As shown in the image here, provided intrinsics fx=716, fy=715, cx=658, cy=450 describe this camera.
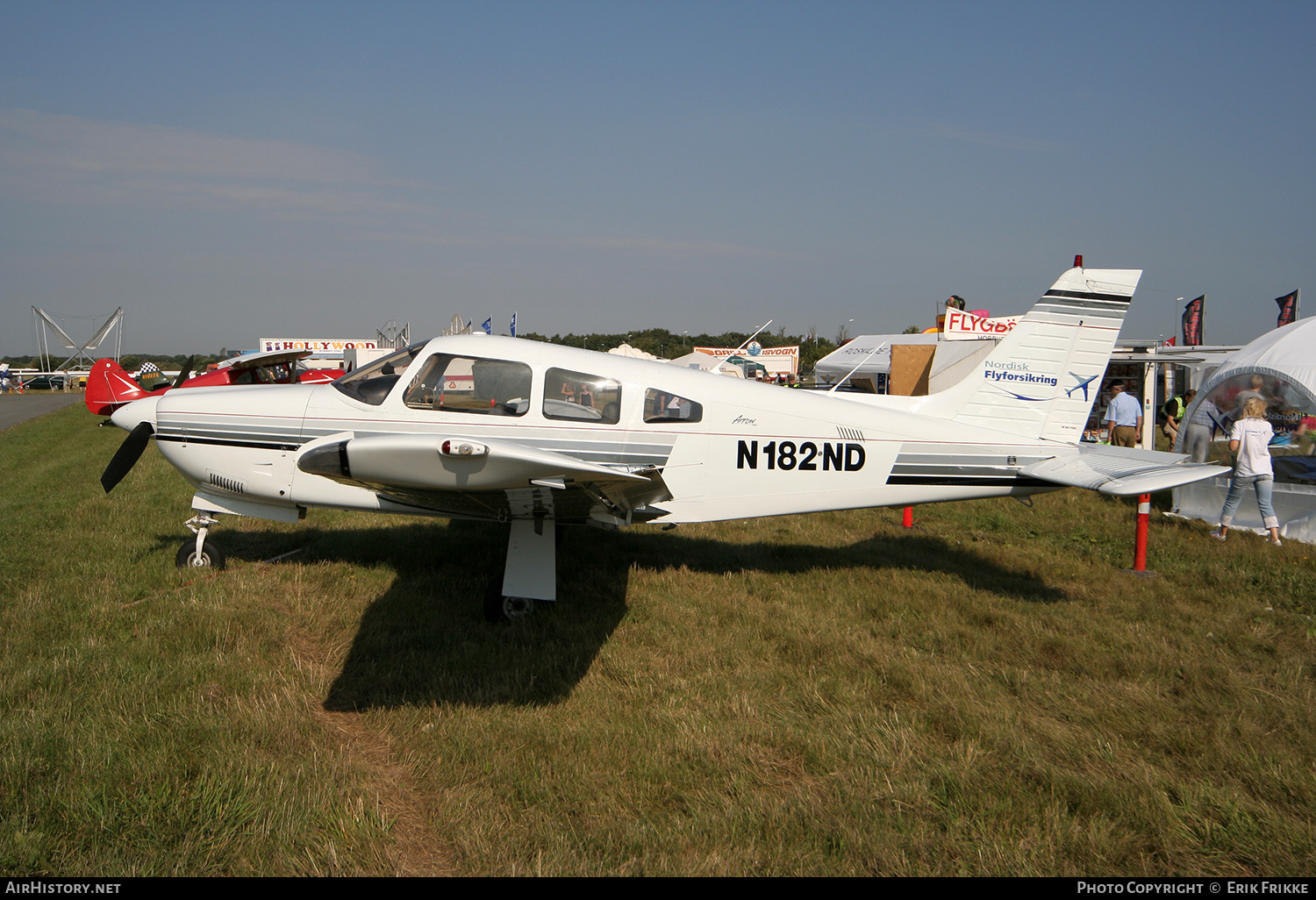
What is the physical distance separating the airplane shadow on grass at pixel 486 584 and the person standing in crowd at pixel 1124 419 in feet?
21.9

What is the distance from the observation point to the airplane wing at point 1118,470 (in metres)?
5.00

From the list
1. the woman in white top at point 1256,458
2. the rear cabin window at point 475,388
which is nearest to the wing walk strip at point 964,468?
the rear cabin window at point 475,388

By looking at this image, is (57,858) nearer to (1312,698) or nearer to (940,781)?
(940,781)

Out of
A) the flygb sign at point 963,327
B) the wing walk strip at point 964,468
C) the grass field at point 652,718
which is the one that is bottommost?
the grass field at point 652,718

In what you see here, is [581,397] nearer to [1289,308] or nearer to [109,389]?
[109,389]

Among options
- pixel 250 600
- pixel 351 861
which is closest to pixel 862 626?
pixel 351 861

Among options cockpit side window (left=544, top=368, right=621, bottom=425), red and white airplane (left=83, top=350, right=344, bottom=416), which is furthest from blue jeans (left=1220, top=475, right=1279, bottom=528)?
red and white airplane (left=83, top=350, right=344, bottom=416)

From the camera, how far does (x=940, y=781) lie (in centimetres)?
347

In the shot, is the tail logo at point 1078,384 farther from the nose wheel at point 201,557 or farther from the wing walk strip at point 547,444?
the nose wheel at point 201,557

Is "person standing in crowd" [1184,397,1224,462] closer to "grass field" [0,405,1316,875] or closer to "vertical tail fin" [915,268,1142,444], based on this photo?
"grass field" [0,405,1316,875]

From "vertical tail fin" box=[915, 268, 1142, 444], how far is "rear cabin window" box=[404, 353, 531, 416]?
3.82 metres

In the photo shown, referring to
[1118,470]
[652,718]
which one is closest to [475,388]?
[652,718]

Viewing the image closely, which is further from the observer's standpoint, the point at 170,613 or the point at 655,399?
the point at 655,399

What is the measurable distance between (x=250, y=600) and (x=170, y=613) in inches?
20.8
